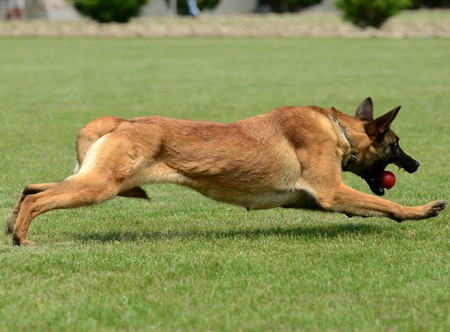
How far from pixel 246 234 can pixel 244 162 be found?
0.61 m

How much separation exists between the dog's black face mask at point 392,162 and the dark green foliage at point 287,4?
59.4 metres

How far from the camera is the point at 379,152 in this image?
791 centimetres

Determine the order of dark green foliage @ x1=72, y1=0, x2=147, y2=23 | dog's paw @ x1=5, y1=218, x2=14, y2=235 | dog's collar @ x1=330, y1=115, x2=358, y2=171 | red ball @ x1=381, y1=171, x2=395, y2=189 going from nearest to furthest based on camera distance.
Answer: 1. dog's paw @ x1=5, y1=218, x2=14, y2=235
2. dog's collar @ x1=330, y1=115, x2=358, y2=171
3. red ball @ x1=381, y1=171, x2=395, y2=189
4. dark green foliage @ x1=72, y1=0, x2=147, y2=23

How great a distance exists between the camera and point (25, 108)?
57.9 ft

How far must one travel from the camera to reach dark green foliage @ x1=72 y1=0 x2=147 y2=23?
161 feet

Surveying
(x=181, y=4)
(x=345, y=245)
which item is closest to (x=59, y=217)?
(x=345, y=245)

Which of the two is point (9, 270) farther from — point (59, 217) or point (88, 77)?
point (88, 77)

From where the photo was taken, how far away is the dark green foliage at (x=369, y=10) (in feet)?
149

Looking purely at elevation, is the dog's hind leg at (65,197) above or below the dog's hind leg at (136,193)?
above

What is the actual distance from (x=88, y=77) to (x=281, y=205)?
17.8 metres

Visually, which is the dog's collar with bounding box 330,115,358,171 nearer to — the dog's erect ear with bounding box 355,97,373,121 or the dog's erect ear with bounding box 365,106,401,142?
the dog's erect ear with bounding box 365,106,401,142

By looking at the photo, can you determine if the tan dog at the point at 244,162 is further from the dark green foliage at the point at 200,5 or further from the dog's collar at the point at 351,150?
the dark green foliage at the point at 200,5

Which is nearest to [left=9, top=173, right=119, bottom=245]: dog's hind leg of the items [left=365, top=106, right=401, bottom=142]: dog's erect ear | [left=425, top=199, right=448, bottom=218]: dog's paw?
[left=365, top=106, right=401, bottom=142]: dog's erect ear

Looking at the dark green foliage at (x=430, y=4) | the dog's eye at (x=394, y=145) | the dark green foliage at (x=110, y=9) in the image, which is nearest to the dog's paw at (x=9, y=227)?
the dog's eye at (x=394, y=145)
